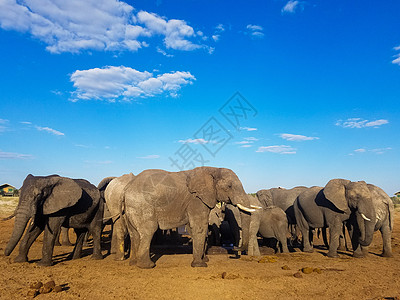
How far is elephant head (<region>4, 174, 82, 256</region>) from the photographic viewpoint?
8.91 m

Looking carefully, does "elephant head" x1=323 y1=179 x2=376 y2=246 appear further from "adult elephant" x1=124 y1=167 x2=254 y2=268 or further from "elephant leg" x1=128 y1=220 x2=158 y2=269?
"elephant leg" x1=128 y1=220 x2=158 y2=269

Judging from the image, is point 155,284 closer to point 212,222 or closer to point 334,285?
point 334,285

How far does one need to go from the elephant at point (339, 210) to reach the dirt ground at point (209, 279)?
1270 mm

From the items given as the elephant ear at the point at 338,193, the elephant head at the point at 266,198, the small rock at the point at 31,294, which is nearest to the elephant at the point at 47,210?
the small rock at the point at 31,294

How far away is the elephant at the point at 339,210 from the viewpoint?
11539 mm

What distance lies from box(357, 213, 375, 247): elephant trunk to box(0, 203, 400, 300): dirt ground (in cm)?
80

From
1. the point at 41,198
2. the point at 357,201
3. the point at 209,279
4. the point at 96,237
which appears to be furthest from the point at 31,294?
the point at 357,201

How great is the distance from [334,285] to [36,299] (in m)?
6.91

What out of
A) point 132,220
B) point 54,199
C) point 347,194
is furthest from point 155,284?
point 347,194

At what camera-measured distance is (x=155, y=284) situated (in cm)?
759

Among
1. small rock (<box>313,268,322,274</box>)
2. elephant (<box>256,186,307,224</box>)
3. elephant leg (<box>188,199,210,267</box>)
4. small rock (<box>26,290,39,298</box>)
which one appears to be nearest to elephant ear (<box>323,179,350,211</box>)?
small rock (<box>313,268,322,274</box>)

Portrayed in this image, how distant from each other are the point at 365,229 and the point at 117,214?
9146 millimetres

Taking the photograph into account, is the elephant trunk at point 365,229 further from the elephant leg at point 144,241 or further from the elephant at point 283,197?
the elephant leg at point 144,241

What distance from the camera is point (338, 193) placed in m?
12.3
